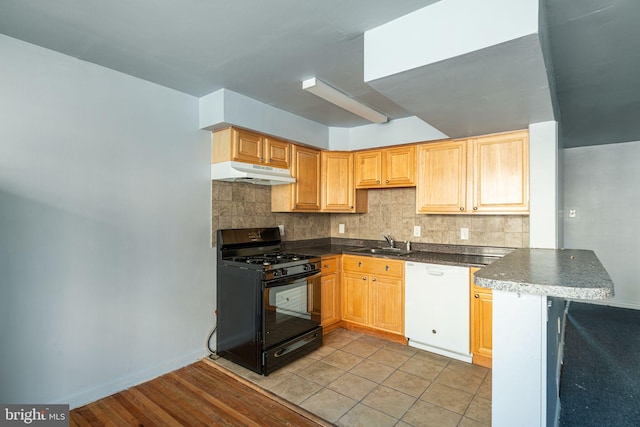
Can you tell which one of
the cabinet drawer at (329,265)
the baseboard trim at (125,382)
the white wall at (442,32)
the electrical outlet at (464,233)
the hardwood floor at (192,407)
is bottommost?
the hardwood floor at (192,407)

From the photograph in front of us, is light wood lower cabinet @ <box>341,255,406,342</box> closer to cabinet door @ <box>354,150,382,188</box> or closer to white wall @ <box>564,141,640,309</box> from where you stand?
cabinet door @ <box>354,150,382,188</box>

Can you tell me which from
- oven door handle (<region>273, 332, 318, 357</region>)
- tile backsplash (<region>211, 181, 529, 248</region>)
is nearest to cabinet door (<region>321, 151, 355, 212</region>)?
tile backsplash (<region>211, 181, 529, 248</region>)

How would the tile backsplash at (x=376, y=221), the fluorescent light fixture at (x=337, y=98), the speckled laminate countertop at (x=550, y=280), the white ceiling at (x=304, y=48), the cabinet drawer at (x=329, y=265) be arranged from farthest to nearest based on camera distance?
the cabinet drawer at (x=329, y=265)
the tile backsplash at (x=376, y=221)
the fluorescent light fixture at (x=337, y=98)
the white ceiling at (x=304, y=48)
the speckled laminate countertop at (x=550, y=280)

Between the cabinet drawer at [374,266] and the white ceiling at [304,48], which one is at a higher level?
the white ceiling at [304,48]

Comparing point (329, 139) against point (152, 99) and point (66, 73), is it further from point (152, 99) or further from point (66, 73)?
point (66, 73)

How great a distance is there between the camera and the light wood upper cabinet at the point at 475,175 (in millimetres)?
2877

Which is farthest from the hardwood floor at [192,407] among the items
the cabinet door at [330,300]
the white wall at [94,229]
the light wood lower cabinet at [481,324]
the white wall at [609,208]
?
the white wall at [609,208]

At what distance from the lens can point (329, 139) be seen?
155 inches

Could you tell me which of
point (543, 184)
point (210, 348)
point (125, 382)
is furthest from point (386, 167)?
point (125, 382)

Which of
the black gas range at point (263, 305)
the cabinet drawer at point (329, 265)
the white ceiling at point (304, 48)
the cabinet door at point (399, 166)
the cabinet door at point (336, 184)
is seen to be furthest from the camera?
the cabinet door at point (336, 184)

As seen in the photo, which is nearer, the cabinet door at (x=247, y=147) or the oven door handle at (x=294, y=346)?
the oven door handle at (x=294, y=346)

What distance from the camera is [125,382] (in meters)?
2.45

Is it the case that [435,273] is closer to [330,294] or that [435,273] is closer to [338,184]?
[330,294]

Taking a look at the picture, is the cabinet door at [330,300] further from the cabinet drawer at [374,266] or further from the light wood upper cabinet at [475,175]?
the light wood upper cabinet at [475,175]
